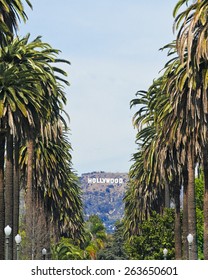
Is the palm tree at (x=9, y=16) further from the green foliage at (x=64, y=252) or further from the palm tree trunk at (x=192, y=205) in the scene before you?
the green foliage at (x=64, y=252)

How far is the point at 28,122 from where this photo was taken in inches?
2282

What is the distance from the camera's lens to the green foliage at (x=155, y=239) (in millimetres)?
86562

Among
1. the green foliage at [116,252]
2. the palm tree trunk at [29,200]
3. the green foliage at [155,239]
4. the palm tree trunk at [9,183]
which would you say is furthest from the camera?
the green foliage at [116,252]

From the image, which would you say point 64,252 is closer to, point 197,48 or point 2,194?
point 2,194

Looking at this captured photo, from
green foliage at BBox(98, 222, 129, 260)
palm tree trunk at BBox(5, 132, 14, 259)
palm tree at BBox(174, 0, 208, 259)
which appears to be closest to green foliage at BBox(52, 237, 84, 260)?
green foliage at BBox(98, 222, 129, 260)

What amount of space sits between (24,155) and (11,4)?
2472cm

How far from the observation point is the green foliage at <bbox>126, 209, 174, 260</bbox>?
8656 centimetres

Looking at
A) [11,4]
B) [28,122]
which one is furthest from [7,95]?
[11,4]

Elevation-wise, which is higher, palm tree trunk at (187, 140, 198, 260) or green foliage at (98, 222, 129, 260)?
palm tree trunk at (187, 140, 198, 260)

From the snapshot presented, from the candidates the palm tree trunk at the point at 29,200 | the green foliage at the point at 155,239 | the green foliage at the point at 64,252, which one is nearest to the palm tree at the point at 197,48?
the palm tree trunk at the point at 29,200

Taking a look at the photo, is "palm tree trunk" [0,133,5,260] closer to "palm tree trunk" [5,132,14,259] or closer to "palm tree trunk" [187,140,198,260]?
"palm tree trunk" [5,132,14,259]

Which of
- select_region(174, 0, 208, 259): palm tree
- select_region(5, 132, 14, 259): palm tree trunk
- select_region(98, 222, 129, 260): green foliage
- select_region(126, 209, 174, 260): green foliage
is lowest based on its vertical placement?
select_region(98, 222, 129, 260): green foliage

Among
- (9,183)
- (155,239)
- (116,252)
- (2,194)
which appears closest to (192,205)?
(9,183)

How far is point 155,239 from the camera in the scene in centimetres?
8700
